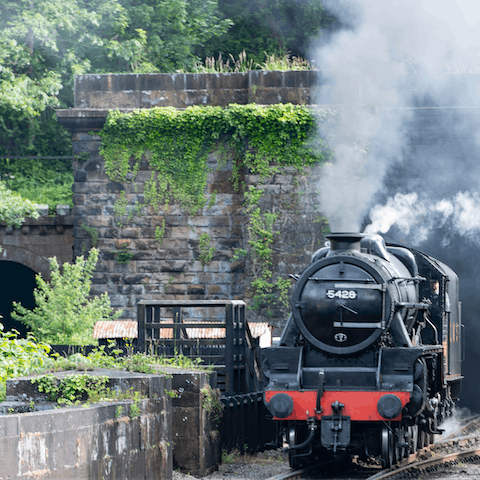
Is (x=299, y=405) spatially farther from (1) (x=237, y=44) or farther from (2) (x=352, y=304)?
(1) (x=237, y=44)

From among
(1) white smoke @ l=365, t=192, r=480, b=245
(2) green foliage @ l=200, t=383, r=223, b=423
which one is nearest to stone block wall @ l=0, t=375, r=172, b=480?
(2) green foliage @ l=200, t=383, r=223, b=423

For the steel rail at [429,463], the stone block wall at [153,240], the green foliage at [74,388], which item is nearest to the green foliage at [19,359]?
the green foliage at [74,388]

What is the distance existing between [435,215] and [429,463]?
305 inches

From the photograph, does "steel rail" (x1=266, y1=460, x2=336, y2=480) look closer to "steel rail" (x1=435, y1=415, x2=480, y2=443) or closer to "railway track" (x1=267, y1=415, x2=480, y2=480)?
"railway track" (x1=267, y1=415, x2=480, y2=480)

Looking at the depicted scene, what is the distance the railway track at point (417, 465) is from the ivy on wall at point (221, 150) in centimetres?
497

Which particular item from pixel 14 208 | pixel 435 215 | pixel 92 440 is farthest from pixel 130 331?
pixel 435 215

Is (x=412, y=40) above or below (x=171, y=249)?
above

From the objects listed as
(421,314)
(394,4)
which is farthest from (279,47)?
(421,314)

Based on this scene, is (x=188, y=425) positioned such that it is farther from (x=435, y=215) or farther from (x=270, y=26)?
(x=270, y=26)

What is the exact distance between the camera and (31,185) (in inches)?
770

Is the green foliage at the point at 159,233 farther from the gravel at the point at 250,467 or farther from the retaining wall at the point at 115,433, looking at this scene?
the retaining wall at the point at 115,433

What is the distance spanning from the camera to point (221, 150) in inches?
598

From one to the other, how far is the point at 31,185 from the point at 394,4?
10.0 metres

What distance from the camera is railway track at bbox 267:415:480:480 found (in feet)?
26.5
